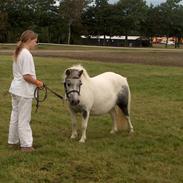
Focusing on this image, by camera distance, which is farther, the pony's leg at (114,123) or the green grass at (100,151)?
the pony's leg at (114,123)

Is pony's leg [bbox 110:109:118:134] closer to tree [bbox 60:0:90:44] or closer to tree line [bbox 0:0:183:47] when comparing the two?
tree line [bbox 0:0:183:47]

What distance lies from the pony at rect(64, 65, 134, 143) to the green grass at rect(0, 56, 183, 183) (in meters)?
0.43

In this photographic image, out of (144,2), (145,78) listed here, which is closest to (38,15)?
(144,2)

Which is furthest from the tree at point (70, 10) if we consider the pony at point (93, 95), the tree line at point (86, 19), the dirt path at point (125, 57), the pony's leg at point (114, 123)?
the pony at point (93, 95)

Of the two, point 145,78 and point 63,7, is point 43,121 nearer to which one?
point 145,78

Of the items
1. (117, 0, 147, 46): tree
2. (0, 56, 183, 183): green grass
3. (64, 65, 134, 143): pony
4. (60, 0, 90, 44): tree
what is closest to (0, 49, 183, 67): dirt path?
(0, 56, 183, 183): green grass

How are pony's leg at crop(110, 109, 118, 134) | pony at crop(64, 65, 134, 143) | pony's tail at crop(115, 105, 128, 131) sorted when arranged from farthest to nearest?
1. pony's tail at crop(115, 105, 128, 131)
2. pony's leg at crop(110, 109, 118, 134)
3. pony at crop(64, 65, 134, 143)

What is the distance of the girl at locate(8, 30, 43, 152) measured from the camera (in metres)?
7.58

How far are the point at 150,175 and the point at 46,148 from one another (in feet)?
6.93

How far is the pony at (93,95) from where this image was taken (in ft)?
27.1

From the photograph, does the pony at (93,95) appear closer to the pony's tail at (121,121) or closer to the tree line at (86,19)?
the pony's tail at (121,121)

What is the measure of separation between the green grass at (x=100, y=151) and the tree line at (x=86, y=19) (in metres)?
66.1

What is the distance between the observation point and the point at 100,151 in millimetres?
7969

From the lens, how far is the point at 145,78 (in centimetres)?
2070
